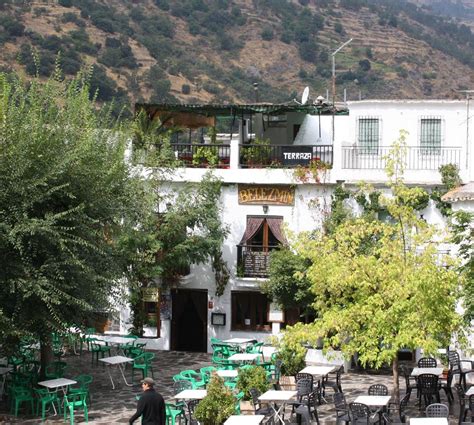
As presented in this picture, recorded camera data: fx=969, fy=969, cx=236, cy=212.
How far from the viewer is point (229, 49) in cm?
10600

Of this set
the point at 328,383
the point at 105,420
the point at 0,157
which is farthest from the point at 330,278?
the point at 0,157

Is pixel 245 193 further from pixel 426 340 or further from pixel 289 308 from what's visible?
pixel 426 340

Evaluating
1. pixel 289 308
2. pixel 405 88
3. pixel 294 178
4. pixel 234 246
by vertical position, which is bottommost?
pixel 289 308

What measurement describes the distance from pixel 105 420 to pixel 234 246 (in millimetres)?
12435

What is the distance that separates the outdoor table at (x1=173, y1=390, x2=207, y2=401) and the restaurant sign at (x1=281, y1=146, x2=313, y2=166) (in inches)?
571

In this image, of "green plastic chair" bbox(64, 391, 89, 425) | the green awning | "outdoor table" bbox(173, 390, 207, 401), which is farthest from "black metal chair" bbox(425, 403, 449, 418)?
the green awning

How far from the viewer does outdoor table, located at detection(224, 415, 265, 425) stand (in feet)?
60.0

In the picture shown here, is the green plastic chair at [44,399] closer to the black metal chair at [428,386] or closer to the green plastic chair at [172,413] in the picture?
the green plastic chair at [172,413]

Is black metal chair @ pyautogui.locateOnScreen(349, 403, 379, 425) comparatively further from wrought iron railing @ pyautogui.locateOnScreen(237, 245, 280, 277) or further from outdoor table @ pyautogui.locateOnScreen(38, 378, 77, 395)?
wrought iron railing @ pyautogui.locateOnScreen(237, 245, 280, 277)

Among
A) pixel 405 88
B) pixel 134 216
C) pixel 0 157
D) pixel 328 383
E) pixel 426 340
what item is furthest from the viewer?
pixel 405 88

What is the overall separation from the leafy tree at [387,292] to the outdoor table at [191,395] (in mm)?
2313

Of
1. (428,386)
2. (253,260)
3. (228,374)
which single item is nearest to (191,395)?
(228,374)

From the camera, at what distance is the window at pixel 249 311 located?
34094 mm

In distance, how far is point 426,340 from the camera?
20.0 meters
